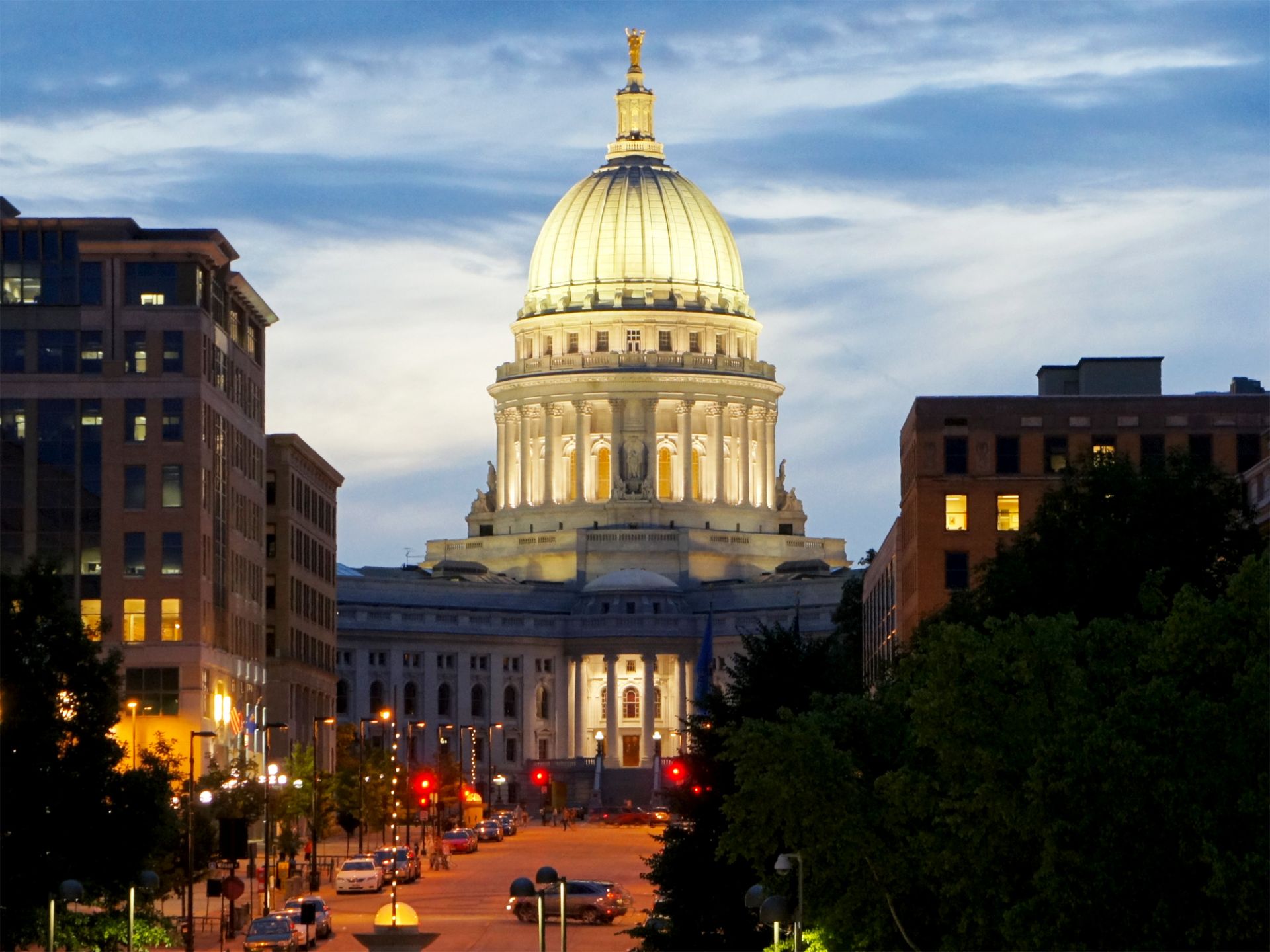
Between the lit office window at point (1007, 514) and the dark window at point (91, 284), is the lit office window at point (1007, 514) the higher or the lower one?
the lower one

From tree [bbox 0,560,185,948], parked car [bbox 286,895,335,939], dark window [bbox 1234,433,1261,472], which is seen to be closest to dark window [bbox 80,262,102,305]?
dark window [bbox 1234,433,1261,472]

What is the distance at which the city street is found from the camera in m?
93.2

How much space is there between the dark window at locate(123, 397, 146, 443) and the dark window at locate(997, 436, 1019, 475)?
39.2 meters

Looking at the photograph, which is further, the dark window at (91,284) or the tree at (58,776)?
the dark window at (91,284)

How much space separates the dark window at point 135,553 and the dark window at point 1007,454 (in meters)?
39.1

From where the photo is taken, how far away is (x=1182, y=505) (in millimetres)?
93750

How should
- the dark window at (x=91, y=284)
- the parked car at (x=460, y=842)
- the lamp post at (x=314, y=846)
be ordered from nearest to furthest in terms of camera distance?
1. the lamp post at (x=314, y=846)
2. the dark window at (x=91, y=284)
3. the parked car at (x=460, y=842)

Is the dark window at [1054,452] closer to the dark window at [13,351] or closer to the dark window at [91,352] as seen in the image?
the dark window at [91,352]

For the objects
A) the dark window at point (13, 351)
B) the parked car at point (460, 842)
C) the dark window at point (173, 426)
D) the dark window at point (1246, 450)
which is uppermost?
the dark window at point (13, 351)

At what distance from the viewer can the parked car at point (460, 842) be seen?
161250 mm

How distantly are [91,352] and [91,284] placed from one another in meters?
3.06

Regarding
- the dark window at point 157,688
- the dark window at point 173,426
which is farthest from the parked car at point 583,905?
the dark window at point 173,426

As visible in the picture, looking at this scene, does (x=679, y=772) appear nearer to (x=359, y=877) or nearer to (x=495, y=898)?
(x=495, y=898)

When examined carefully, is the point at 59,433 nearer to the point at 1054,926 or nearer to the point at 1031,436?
the point at 1031,436
